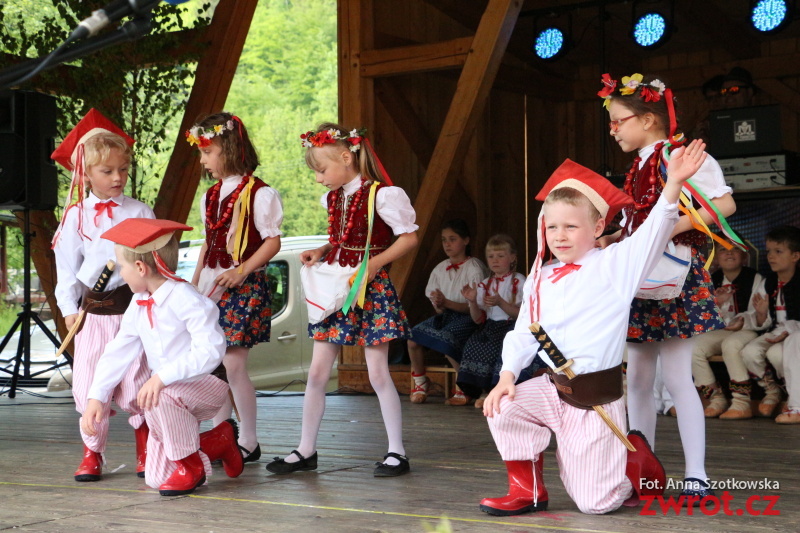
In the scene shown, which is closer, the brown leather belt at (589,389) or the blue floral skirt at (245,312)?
the brown leather belt at (589,389)

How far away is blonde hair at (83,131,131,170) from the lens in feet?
10.2

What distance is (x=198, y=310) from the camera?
276 centimetres

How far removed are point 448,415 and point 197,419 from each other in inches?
83.9

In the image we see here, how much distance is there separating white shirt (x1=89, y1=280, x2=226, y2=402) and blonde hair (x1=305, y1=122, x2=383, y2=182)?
0.62 m

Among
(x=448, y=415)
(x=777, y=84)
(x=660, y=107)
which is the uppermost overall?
(x=777, y=84)

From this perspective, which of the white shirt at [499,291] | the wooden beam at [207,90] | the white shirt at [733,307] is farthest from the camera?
the wooden beam at [207,90]

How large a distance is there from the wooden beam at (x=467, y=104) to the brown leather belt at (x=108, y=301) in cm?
247

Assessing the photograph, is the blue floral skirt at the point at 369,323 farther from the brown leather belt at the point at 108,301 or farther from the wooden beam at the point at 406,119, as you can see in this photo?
the wooden beam at the point at 406,119

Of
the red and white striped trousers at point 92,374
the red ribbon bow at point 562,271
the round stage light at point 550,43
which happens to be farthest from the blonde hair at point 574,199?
the round stage light at point 550,43

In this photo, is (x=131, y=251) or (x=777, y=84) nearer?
(x=131, y=251)

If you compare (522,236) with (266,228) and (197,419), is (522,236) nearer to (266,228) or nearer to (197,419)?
(266,228)

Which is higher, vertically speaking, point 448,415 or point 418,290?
point 418,290

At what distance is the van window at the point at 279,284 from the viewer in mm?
7840

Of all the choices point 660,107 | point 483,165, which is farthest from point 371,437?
point 483,165
